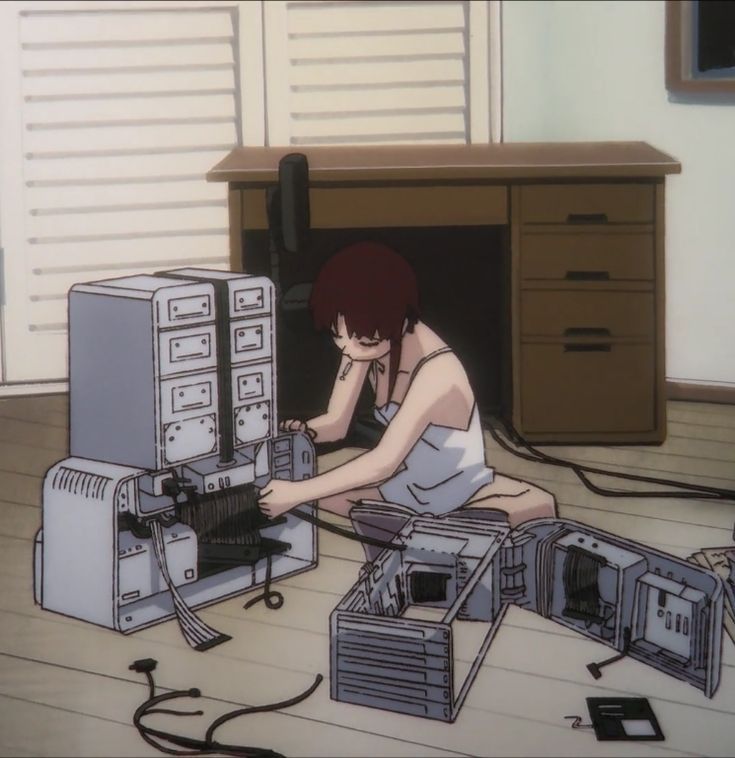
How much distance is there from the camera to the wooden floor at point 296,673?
1.44 m

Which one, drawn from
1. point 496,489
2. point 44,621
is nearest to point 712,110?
point 496,489

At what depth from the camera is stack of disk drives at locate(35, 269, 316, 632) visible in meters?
1.57

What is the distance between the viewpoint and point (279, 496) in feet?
5.61

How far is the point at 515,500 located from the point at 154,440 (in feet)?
1.96

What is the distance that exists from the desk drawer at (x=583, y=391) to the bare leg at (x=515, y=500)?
437 millimetres

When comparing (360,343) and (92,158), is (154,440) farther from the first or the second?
(92,158)

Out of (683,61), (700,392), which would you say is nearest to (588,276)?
(700,392)

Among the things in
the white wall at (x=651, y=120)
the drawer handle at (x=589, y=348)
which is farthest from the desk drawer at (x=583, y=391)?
the white wall at (x=651, y=120)

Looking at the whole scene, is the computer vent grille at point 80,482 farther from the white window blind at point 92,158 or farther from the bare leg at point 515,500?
the bare leg at point 515,500

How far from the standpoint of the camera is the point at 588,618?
1608mm

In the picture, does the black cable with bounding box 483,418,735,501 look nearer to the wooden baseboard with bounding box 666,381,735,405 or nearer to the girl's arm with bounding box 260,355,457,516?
the wooden baseboard with bounding box 666,381,735,405

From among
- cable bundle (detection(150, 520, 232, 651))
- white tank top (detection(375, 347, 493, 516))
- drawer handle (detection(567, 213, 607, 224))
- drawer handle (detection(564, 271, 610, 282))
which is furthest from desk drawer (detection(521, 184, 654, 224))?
cable bundle (detection(150, 520, 232, 651))

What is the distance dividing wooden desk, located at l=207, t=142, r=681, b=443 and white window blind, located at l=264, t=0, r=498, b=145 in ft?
0.14

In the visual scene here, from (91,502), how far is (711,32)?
4.47ft
